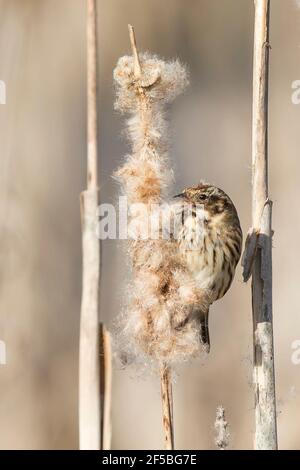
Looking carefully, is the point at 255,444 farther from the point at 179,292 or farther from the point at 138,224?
the point at 138,224

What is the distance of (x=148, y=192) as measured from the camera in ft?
6.35

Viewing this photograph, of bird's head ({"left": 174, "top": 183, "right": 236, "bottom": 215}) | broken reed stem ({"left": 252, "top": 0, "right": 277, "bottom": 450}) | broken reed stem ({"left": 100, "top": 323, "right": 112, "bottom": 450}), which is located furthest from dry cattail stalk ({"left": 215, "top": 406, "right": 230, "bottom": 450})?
bird's head ({"left": 174, "top": 183, "right": 236, "bottom": 215})

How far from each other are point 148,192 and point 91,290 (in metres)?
0.41

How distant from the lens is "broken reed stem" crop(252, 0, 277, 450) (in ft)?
6.09

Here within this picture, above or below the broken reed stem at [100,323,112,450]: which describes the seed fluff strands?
above

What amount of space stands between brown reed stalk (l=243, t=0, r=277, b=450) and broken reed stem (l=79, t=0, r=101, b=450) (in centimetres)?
45

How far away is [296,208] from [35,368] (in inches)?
45.3

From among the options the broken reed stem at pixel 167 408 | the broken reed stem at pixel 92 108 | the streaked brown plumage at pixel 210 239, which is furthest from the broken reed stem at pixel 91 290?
the streaked brown plumage at pixel 210 239

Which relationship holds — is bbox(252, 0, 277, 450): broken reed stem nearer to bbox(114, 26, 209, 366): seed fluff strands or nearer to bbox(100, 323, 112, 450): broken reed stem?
bbox(114, 26, 209, 366): seed fluff strands

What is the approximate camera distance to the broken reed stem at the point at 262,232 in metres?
1.86

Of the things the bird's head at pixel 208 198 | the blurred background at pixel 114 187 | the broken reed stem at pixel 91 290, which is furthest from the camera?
the blurred background at pixel 114 187

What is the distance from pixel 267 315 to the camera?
6.24ft

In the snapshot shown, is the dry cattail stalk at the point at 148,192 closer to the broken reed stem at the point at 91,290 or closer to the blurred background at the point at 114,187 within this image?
the broken reed stem at the point at 91,290

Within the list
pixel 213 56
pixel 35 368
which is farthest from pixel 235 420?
pixel 213 56
